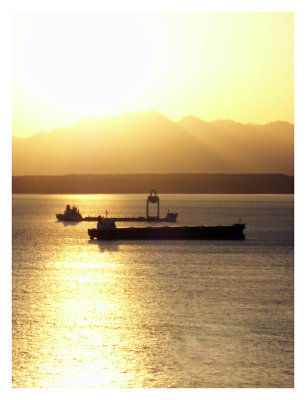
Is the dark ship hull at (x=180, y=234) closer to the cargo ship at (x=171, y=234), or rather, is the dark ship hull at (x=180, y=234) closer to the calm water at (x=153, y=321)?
the cargo ship at (x=171, y=234)

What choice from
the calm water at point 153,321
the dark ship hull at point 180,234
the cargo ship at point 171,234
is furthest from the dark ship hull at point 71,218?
the calm water at point 153,321

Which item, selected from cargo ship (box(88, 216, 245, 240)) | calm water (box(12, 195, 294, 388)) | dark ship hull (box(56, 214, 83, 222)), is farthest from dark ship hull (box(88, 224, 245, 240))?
dark ship hull (box(56, 214, 83, 222))

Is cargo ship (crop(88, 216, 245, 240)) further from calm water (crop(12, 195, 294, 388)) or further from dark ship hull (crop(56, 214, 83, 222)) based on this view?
dark ship hull (crop(56, 214, 83, 222))

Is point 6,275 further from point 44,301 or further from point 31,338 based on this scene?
point 44,301

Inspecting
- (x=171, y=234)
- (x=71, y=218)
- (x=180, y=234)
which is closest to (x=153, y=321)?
(x=180, y=234)
